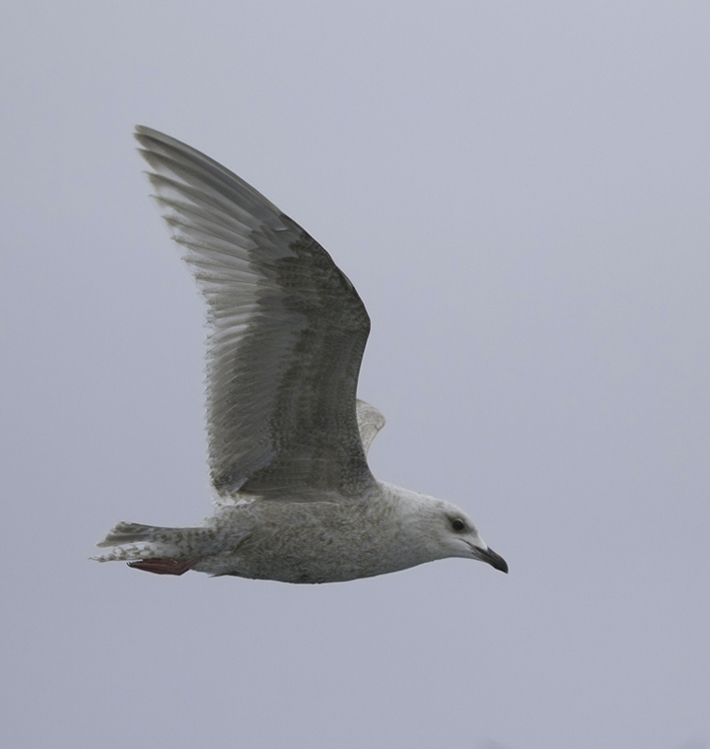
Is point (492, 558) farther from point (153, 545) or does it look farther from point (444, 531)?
point (153, 545)

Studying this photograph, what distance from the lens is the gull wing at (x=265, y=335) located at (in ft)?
22.9

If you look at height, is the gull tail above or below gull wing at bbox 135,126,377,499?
below

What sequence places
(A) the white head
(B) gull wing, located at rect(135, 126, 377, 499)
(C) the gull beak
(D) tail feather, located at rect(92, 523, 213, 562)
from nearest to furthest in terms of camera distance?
(B) gull wing, located at rect(135, 126, 377, 499) < (D) tail feather, located at rect(92, 523, 213, 562) < (A) the white head < (C) the gull beak

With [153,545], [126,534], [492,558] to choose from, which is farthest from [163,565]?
[492,558]

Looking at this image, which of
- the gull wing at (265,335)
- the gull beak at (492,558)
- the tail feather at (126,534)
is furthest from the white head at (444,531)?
the tail feather at (126,534)

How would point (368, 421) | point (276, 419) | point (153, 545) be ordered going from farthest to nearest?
1. point (368, 421)
2. point (276, 419)
3. point (153, 545)

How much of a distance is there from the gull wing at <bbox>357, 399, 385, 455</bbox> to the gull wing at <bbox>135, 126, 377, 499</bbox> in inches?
80.0

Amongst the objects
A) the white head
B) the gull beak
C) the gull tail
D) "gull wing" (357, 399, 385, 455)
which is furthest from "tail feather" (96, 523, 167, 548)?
"gull wing" (357, 399, 385, 455)

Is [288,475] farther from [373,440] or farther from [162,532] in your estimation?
[373,440]

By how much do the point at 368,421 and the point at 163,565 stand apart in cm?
332

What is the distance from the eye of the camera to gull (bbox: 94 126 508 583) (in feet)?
23.0

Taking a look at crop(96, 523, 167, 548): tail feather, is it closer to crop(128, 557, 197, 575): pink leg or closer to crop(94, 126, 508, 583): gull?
crop(94, 126, 508, 583): gull

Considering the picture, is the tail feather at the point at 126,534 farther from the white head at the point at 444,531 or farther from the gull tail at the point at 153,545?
the white head at the point at 444,531

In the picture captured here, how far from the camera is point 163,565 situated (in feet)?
24.6
